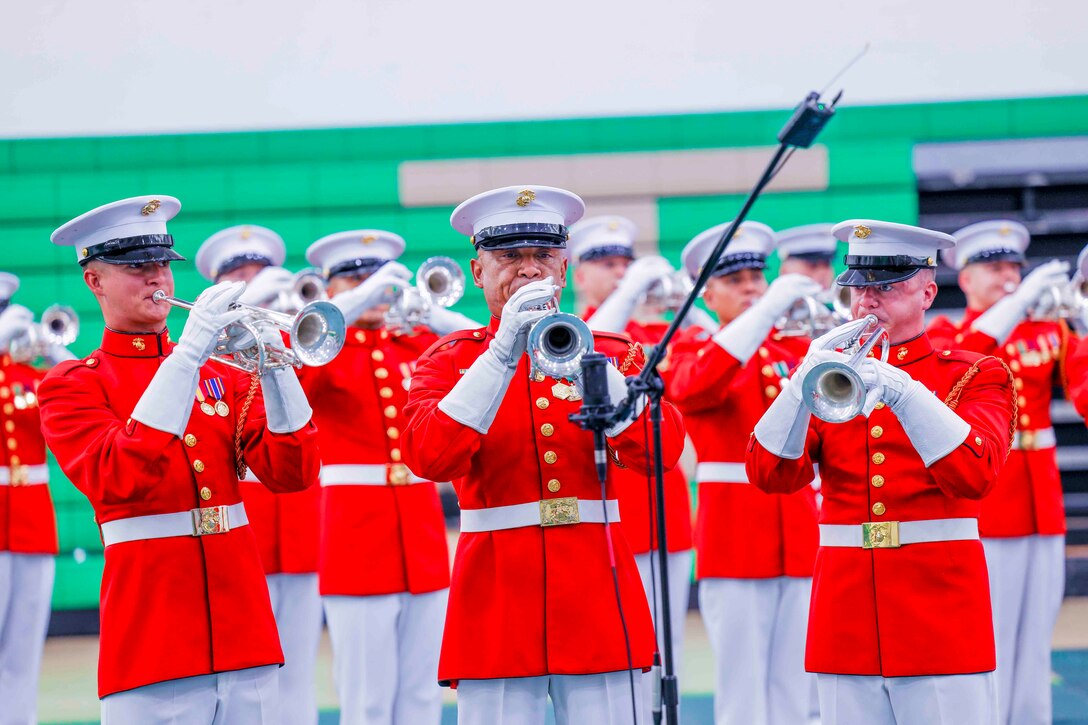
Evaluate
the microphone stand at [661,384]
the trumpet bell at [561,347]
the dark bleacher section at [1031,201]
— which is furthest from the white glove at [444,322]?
the dark bleacher section at [1031,201]

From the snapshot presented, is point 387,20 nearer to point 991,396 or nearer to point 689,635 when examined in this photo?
point 689,635

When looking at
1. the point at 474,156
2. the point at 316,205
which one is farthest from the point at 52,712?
the point at 474,156

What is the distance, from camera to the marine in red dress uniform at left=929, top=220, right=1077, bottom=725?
5113 millimetres

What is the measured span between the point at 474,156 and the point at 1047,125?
3.46 m

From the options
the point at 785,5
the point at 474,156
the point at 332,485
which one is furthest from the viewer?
the point at 474,156

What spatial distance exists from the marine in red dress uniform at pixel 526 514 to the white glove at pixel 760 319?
1593mm

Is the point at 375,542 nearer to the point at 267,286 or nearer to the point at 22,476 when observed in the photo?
the point at 267,286

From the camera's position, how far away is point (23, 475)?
5.73m

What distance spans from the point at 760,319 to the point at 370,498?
147 cm

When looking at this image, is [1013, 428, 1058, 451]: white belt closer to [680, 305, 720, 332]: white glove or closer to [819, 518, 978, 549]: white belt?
[680, 305, 720, 332]: white glove

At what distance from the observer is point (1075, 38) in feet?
25.0

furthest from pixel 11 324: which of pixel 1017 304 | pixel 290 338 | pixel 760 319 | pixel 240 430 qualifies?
pixel 1017 304

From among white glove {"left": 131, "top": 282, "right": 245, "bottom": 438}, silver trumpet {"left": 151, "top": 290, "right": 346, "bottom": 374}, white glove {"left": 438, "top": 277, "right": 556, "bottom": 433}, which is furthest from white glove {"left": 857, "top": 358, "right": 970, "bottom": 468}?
white glove {"left": 131, "top": 282, "right": 245, "bottom": 438}

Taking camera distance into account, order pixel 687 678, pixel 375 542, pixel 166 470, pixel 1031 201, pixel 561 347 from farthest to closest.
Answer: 1. pixel 1031 201
2. pixel 687 678
3. pixel 375 542
4. pixel 166 470
5. pixel 561 347
